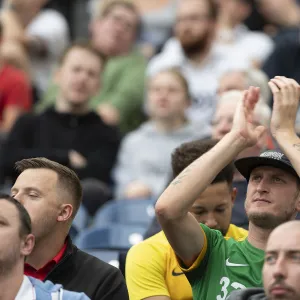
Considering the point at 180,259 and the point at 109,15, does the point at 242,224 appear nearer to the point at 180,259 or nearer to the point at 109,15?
the point at 180,259

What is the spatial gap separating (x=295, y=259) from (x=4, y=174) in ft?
15.9

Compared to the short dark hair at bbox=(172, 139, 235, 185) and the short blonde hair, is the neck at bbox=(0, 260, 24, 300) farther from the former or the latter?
the short blonde hair

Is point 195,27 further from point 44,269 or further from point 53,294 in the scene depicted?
point 53,294

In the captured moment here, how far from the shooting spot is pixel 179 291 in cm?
525

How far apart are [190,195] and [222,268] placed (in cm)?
39

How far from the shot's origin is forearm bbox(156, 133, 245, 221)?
4.71 metres

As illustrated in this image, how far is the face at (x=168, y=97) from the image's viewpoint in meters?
8.50

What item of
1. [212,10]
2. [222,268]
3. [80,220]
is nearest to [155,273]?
[222,268]

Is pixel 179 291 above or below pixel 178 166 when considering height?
below

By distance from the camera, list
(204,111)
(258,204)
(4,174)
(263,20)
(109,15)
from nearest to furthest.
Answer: (258,204), (4,174), (204,111), (109,15), (263,20)

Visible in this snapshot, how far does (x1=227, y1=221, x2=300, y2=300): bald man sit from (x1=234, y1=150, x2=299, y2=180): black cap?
2.70 ft

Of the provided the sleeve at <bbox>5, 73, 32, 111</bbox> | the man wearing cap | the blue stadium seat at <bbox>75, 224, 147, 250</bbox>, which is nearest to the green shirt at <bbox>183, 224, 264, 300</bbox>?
the man wearing cap

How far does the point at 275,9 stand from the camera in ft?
34.6

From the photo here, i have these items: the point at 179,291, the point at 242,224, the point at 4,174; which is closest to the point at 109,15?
the point at 4,174
